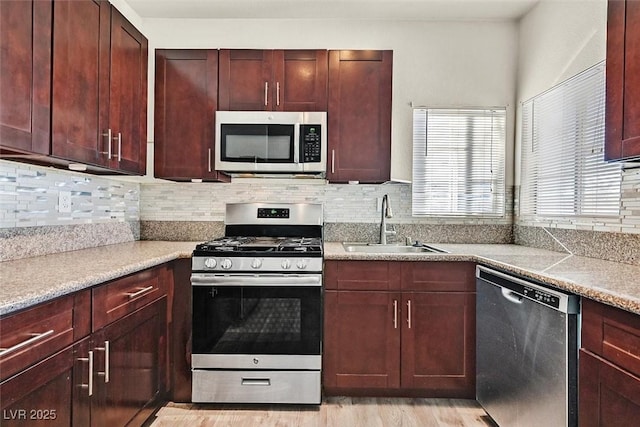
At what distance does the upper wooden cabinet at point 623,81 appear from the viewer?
1.50 meters

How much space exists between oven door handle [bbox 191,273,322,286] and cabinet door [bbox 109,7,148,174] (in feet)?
2.38

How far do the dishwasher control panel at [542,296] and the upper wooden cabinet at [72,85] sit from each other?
1986mm

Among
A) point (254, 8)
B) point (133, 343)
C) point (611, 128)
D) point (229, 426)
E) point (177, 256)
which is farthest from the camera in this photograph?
point (254, 8)

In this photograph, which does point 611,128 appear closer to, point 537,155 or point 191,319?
point 537,155

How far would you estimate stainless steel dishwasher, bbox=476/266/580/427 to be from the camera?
4.92 ft

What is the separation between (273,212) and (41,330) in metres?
1.79

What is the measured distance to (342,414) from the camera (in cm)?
228

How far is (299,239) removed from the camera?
2.80m

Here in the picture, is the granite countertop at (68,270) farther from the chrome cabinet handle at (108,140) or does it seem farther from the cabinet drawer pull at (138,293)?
the chrome cabinet handle at (108,140)

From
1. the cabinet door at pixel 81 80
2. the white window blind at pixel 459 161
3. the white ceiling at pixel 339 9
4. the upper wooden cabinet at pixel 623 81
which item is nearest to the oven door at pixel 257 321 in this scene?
the cabinet door at pixel 81 80

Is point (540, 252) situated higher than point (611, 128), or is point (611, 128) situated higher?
point (611, 128)

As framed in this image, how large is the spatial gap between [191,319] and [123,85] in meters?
1.34

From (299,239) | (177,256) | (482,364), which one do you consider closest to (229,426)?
(177,256)

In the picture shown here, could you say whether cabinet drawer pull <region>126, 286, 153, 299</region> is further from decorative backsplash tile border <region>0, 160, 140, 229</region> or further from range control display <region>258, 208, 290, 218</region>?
range control display <region>258, 208, 290, 218</region>
